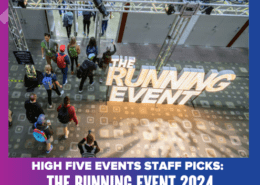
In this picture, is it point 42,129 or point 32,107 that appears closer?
point 42,129

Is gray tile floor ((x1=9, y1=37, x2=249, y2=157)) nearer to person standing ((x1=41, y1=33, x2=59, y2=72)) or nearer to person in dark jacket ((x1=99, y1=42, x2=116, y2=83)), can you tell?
person in dark jacket ((x1=99, y1=42, x2=116, y2=83))

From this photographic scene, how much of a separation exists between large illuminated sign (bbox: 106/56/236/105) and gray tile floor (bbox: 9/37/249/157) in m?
0.54

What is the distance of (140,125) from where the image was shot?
7695mm

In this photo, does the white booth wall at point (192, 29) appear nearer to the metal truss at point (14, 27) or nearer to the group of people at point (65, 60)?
the group of people at point (65, 60)

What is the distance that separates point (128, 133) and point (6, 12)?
5.71 m

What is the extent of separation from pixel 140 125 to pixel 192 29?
6.46 meters

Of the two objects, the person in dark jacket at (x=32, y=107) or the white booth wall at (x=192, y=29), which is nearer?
the person in dark jacket at (x=32, y=107)

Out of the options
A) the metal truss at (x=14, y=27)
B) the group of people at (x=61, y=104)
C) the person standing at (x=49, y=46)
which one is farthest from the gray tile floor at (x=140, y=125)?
the metal truss at (x=14, y=27)

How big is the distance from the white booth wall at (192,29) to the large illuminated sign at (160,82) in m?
3.44

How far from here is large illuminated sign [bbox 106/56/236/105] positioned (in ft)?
22.9

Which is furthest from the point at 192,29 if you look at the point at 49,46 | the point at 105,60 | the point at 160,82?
the point at 49,46

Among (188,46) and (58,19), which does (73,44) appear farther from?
(188,46)

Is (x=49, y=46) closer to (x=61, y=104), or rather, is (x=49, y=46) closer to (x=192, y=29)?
(x=61, y=104)

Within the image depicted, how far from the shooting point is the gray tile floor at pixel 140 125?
6898 mm
